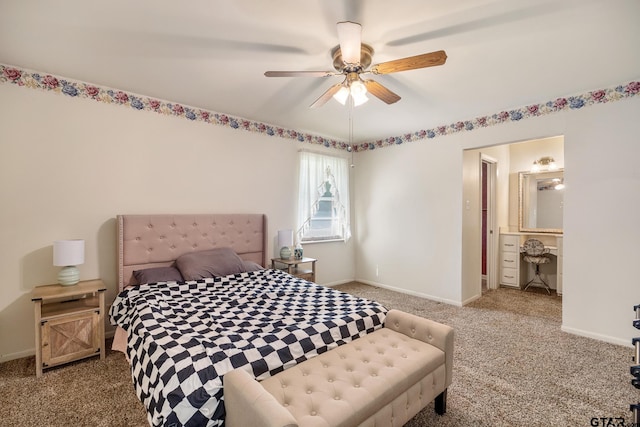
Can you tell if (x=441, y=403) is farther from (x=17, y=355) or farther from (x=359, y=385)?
(x=17, y=355)

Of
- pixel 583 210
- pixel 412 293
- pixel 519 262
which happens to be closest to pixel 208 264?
pixel 412 293

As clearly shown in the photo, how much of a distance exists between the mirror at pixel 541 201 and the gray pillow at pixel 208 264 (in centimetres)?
474

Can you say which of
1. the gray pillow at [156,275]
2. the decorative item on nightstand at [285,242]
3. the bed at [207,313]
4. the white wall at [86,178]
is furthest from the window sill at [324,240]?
the gray pillow at [156,275]

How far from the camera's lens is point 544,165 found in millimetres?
4762

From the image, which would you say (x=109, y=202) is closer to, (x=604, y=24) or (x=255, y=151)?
(x=255, y=151)

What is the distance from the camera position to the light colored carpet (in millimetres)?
1836

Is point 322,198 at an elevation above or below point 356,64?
below

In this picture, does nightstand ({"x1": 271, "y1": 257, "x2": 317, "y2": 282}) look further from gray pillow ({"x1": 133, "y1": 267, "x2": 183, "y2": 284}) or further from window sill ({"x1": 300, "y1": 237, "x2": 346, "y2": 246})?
gray pillow ({"x1": 133, "y1": 267, "x2": 183, "y2": 284})

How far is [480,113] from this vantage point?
11.9ft

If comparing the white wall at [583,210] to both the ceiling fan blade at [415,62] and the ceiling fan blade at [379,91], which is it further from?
the ceiling fan blade at [415,62]

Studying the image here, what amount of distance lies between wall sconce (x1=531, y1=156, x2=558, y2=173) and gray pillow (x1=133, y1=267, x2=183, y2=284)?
5496 mm

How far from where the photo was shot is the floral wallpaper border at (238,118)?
8.50ft

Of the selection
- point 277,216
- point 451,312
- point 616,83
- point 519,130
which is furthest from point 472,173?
point 277,216

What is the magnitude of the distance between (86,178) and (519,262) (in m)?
6.03
